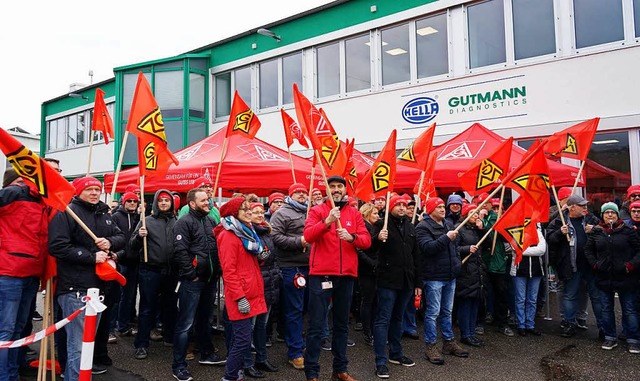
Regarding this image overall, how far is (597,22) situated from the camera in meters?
12.2

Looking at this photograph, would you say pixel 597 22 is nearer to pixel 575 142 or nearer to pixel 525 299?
pixel 575 142

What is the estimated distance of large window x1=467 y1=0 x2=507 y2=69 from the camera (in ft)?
Result: 45.0

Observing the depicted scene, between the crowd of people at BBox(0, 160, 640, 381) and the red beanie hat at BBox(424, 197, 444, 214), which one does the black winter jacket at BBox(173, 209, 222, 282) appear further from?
the red beanie hat at BBox(424, 197, 444, 214)

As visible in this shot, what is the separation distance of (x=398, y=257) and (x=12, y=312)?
3961 millimetres

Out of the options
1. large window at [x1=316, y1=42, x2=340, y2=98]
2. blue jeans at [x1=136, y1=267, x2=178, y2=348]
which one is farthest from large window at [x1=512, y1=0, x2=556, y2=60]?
blue jeans at [x1=136, y1=267, x2=178, y2=348]

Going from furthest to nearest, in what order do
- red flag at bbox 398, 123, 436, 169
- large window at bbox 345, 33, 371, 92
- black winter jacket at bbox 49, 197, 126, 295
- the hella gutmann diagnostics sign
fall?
large window at bbox 345, 33, 371, 92 < the hella gutmann diagnostics sign < red flag at bbox 398, 123, 436, 169 < black winter jacket at bbox 49, 197, 126, 295

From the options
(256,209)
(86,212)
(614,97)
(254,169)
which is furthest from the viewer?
(614,97)

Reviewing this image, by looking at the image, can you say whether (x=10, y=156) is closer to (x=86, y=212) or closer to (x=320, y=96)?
(x=86, y=212)

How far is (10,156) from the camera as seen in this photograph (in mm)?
4160

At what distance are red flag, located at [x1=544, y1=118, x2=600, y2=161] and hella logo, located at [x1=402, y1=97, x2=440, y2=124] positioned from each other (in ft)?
19.6

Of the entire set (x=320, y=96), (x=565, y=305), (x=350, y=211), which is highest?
(x=320, y=96)

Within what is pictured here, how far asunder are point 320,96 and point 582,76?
8.19m

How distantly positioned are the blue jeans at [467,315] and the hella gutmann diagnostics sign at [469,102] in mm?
7669

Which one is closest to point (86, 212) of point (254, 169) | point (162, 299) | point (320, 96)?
point (162, 299)
